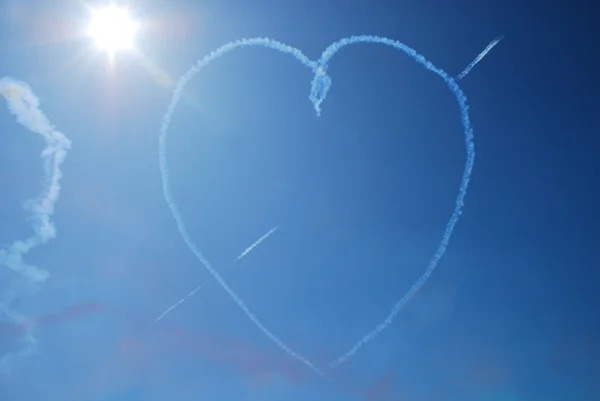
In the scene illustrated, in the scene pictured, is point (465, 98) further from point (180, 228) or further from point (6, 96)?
point (6, 96)

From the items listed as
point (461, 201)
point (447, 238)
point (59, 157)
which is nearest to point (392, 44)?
point (461, 201)

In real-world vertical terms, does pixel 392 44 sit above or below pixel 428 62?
above

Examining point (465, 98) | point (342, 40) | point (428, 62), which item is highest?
point (342, 40)

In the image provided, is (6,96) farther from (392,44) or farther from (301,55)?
(392,44)

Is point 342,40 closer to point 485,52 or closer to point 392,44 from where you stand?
point 392,44

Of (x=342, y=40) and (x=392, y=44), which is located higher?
(x=342, y=40)

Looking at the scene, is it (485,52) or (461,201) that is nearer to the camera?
(485,52)

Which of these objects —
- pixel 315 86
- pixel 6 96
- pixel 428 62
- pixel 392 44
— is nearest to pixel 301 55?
pixel 315 86

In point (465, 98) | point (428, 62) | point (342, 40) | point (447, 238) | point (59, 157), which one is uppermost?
point (59, 157)

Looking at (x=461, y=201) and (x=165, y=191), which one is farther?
(x=461, y=201)
